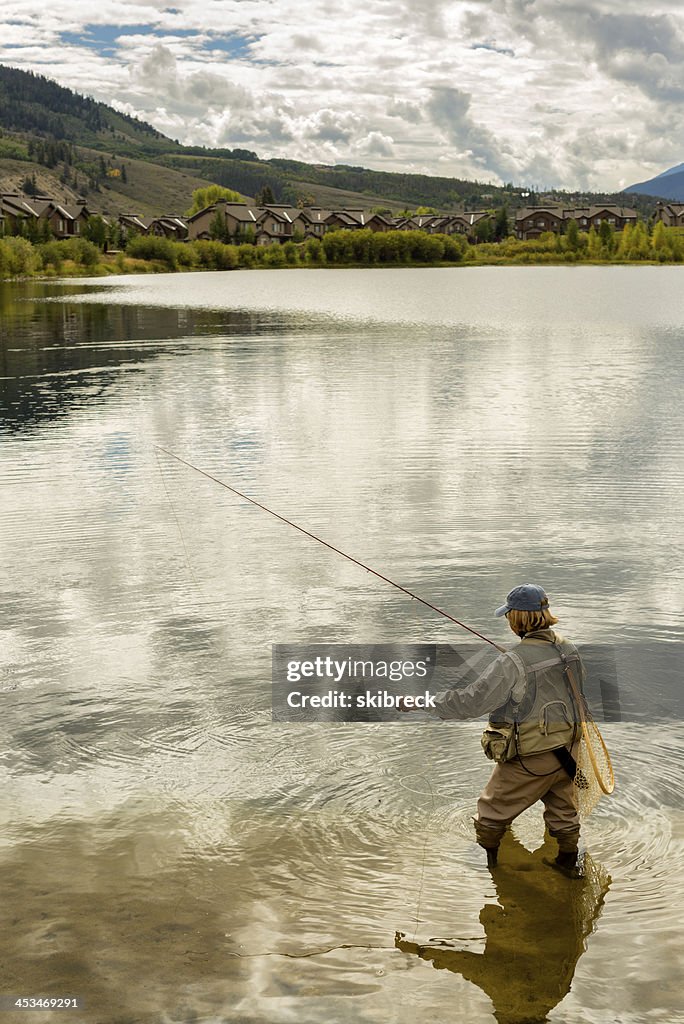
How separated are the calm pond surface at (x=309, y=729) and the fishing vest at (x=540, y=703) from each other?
113cm

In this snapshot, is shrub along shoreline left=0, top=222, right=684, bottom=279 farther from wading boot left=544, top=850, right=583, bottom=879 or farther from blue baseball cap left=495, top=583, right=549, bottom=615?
wading boot left=544, top=850, right=583, bottom=879

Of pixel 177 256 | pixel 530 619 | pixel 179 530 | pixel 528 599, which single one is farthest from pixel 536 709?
pixel 177 256

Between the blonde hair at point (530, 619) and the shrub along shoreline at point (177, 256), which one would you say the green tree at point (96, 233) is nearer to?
the shrub along shoreline at point (177, 256)

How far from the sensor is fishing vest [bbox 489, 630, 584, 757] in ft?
22.0

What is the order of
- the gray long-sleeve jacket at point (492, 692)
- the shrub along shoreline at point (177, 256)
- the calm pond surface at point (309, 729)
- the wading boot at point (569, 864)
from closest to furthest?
the calm pond surface at point (309, 729) < the gray long-sleeve jacket at point (492, 692) < the wading boot at point (569, 864) < the shrub along shoreline at point (177, 256)

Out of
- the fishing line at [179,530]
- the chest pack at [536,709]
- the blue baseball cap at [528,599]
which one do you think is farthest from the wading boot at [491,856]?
the fishing line at [179,530]

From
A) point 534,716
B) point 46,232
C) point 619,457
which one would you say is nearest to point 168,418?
point 619,457

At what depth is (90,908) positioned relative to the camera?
688cm

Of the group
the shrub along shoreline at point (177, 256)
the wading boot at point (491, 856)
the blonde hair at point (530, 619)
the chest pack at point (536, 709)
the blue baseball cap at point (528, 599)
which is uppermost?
the shrub along shoreline at point (177, 256)

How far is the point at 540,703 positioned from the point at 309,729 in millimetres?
3433

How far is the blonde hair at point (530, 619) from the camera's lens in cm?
676

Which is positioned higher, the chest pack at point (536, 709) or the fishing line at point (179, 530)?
the chest pack at point (536, 709)

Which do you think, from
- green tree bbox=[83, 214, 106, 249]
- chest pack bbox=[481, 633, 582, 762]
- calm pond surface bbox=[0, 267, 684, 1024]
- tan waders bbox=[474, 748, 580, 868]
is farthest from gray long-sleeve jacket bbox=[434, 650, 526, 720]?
green tree bbox=[83, 214, 106, 249]

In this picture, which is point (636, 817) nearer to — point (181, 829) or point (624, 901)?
point (624, 901)
